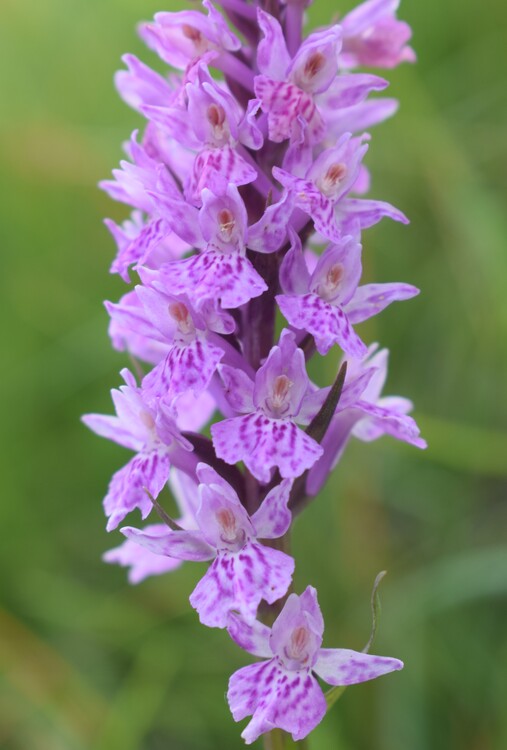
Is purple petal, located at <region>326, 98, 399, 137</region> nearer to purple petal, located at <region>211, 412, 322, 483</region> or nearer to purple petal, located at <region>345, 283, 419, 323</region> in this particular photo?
purple petal, located at <region>345, 283, 419, 323</region>

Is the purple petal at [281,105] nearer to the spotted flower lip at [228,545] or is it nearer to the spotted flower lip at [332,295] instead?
the spotted flower lip at [332,295]

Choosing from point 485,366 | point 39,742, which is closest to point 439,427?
point 485,366

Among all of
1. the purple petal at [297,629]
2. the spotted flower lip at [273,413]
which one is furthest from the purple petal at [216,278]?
the purple petal at [297,629]

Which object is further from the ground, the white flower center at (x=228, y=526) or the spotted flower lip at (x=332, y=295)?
the spotted flower lip at (x=332, y=295)

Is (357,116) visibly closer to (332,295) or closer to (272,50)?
(272,50)

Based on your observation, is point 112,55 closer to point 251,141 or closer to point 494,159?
point 494,159

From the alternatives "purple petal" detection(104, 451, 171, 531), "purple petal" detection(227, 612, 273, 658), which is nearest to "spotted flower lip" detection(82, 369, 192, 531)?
"purple petal" detection(104, 451, 171, 531)

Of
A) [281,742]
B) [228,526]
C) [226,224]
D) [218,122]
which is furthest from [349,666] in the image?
[218,122]
